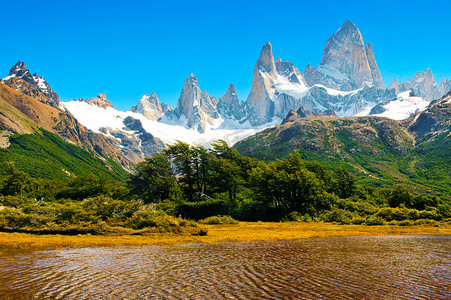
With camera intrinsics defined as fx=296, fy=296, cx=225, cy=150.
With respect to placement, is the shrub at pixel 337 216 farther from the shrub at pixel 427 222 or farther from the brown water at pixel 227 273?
the brown water at pixel 227 273

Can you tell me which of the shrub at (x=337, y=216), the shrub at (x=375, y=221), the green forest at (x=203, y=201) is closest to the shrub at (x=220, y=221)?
the green forest at (x=203, y=201)

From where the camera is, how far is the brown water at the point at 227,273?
36.2ft

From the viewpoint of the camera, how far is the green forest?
104 feet

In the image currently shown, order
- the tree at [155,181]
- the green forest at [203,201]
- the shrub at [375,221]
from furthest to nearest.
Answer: the tree at [155,181] → the shrub at [375,221] → the green forest at [203,201]

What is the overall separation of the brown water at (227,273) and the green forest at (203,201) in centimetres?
1240

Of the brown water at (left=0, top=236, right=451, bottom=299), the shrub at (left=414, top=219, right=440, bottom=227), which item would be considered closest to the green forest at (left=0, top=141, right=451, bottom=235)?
the shrub at (left=414, top=219, right=440, bottom=227)

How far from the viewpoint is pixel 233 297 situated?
10.6 meters

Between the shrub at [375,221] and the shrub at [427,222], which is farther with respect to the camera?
the shrub at [375,221]

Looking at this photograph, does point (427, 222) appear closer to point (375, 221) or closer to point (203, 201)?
point (375, 221)

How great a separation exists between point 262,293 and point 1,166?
204m

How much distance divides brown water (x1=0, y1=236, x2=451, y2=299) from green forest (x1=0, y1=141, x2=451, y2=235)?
12.4 m

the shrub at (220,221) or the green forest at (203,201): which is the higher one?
the green forest at (203,201)

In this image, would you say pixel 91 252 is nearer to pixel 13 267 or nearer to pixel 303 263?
pixel 13 267

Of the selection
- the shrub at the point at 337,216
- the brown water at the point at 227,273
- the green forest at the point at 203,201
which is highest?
the green forest at the point at 203,201
